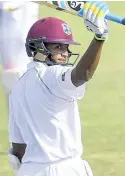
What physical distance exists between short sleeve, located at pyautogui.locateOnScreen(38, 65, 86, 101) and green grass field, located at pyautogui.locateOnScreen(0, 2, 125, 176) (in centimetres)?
200

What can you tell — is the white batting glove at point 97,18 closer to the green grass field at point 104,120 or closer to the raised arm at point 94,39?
the raised arm at point 94,39

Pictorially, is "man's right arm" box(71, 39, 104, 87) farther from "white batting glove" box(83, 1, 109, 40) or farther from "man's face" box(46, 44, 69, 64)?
"man's face" box(46, 44, 69, 64)

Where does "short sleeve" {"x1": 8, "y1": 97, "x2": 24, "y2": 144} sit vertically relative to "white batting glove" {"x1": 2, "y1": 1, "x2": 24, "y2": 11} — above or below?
above

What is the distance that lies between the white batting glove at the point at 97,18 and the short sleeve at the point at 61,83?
0.74 feet

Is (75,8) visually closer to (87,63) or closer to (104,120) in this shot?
(87,63)

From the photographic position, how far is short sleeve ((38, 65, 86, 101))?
303 centimetres

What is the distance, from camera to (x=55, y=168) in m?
3.30

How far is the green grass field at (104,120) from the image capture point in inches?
207

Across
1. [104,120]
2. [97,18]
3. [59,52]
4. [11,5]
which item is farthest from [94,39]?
[104,120]

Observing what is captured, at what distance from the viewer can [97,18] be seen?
2.90 m

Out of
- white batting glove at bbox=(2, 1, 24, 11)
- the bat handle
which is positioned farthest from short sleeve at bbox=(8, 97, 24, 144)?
white batting glove at bbox=(2, 1, 24, 11)

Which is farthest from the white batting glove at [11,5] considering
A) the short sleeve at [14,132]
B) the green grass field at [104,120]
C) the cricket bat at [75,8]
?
the short sleeve at [14,132]

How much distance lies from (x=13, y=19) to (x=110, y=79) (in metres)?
2.21

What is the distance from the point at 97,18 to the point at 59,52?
49 centimetres
